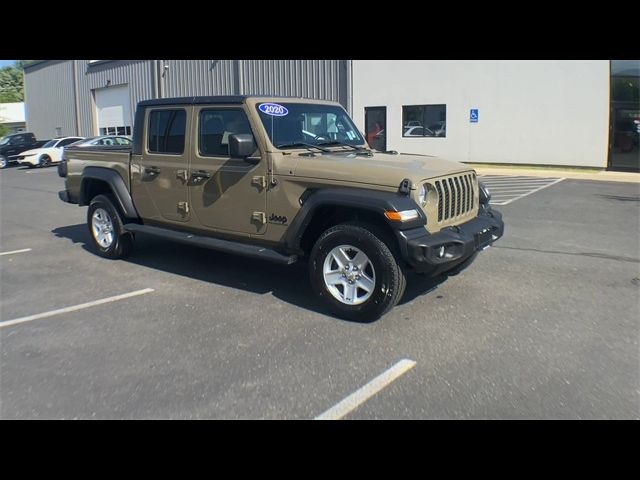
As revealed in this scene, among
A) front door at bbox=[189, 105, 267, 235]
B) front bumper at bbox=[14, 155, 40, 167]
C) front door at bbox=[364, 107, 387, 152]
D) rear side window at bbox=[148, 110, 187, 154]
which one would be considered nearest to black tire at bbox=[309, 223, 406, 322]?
front door at bbox=[189, 105, 267, 235]

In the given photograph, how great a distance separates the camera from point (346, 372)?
386 cm

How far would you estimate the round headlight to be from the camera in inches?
182

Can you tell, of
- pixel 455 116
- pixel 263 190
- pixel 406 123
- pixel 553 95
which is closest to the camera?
pixel 263 190

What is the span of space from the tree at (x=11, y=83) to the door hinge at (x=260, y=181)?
302 ft

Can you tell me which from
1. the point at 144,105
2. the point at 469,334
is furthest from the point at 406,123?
the point at 469,334

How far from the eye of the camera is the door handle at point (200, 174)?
576 centimetres

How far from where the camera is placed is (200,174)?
582 centimetres

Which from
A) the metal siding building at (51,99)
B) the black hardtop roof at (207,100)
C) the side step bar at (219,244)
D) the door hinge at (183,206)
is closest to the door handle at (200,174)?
the door hinge at (183,206)

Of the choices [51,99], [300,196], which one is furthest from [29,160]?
[300,196]

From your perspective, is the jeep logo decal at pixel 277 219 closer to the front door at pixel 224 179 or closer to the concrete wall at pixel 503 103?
the front door at pixel 224 179

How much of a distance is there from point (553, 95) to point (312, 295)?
1723cm

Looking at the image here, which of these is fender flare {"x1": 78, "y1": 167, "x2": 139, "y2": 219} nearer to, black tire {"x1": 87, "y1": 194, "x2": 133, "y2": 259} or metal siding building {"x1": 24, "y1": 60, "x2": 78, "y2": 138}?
black tire {"x1": 87, "y1": 194, "x2": 133, "y2": 259}

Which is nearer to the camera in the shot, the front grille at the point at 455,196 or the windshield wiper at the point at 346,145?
the front grille at the point at 455,196

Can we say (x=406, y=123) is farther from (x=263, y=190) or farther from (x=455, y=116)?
(x=263, y=190)
